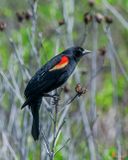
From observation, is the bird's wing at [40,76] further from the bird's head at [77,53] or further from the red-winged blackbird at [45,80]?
the bird's head at [77,53]

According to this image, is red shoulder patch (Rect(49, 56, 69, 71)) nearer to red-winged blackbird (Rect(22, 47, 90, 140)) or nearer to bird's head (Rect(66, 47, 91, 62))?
red-winged blackbird (Rect(22, 47, 90, 140))

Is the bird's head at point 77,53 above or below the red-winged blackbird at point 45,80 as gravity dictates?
above

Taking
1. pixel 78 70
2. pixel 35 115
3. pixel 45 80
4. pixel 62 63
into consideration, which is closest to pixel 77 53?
pixel 62 63

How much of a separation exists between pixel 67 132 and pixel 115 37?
509cm

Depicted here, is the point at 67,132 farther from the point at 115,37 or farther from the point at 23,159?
the point at 115,37

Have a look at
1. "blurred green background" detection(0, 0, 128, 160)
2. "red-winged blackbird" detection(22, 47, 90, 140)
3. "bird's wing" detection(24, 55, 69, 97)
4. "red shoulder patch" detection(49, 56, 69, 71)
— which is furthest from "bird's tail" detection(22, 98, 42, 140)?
"blurred green background" detection(0, 0, 128, 160)

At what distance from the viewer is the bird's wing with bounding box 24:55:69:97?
4.44 m

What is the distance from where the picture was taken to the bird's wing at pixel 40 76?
4.44 m

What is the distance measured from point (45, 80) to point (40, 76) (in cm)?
5

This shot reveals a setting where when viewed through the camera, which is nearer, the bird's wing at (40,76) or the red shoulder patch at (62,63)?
the bird's wing at (40,76)

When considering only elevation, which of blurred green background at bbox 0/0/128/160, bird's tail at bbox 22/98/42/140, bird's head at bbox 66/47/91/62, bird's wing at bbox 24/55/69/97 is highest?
blurred green background at bbox 0/0/128/160

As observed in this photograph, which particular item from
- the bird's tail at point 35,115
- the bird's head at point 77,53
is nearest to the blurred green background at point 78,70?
the bird's head at point 77,53

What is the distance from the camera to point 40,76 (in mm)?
4488

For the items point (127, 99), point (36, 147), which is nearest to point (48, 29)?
point (127, 99)
